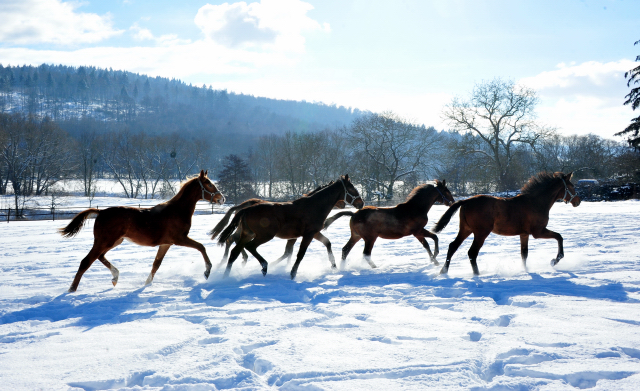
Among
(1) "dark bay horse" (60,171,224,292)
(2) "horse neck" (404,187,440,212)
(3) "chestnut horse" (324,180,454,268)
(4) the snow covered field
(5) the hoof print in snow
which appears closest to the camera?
(4) the snow covered field

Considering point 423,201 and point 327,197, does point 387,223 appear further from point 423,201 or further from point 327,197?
point 327,197

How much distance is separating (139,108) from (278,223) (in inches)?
6545

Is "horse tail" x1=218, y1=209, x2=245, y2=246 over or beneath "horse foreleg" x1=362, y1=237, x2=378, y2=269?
over

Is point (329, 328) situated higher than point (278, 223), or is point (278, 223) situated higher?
point (278, 223)

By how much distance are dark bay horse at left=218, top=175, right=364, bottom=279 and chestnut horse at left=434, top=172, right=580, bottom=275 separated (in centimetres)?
245

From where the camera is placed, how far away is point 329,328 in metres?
4.23

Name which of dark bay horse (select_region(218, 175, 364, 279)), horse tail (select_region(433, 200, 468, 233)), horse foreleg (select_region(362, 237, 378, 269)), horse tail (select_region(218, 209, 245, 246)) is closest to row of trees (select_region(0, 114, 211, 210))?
horse tail (select_region(218, 209, 245, 246))

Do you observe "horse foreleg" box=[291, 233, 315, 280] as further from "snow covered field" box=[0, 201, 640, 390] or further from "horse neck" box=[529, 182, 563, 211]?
"horse neck" box=[529, 182, 563, 211]

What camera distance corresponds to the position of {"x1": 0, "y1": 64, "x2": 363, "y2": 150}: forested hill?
12988cm

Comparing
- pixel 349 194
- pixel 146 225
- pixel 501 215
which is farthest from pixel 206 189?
pixel 501 215

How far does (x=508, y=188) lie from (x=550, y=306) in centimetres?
3583

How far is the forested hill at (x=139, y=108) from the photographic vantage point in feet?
426

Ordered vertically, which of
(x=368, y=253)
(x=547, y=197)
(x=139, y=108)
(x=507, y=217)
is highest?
(x=139, y=108)

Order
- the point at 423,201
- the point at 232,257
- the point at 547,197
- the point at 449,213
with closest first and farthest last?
1. the point at 232,257
2. the point at 449,213
3. the point at 547,197
4. the point at 423,201
